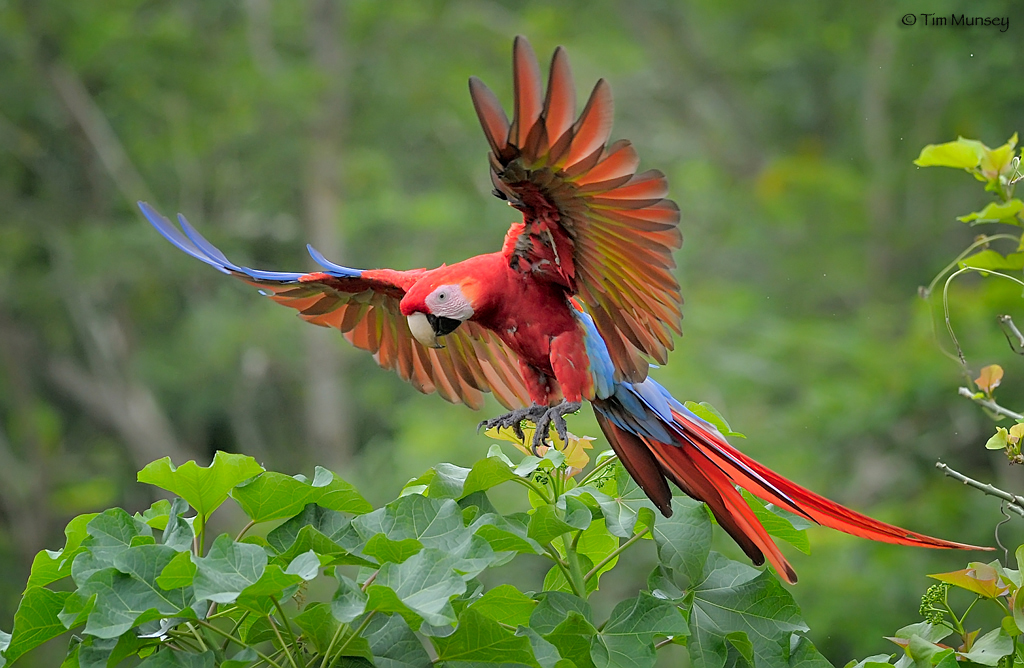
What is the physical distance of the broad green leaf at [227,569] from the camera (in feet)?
2.97

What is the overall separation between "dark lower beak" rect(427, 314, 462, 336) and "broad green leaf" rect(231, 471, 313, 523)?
415mm

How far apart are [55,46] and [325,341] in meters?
2.54

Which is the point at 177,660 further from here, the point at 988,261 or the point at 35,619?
the point at 988,261

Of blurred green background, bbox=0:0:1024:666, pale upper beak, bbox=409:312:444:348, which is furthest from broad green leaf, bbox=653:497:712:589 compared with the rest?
blurred green background, bbox=0:0:1024:666

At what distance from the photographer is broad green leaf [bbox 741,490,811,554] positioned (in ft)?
4.01

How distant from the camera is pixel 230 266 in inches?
68.3

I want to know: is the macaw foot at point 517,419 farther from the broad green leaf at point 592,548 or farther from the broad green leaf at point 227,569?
the broad green leaf at point 227,569

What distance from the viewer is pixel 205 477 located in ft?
3.52

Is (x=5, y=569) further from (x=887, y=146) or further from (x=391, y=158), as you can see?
(x=887, y=146)

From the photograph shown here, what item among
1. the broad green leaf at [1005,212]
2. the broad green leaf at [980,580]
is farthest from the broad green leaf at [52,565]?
the broad green leaf at [1005,212]

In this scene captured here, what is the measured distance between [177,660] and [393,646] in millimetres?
203

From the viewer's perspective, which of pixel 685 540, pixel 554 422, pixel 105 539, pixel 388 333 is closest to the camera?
pixel 105 539

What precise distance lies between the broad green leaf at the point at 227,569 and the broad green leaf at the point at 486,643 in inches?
7.2

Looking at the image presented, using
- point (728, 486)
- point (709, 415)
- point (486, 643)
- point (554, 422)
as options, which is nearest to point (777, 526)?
point (728, 486)
